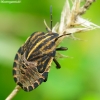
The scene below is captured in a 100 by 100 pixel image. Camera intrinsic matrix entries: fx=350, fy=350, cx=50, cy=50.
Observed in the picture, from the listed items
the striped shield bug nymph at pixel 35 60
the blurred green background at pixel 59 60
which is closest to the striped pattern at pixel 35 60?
the striped shield bug nymph at pixel 35 60

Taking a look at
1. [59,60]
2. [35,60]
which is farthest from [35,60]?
[59,60]

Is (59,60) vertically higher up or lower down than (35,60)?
lower down

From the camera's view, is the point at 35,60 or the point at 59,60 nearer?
the point at 35,60

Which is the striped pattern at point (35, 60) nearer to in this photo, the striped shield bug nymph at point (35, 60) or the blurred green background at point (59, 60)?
the striped shield bug nymph at point (35, 60)

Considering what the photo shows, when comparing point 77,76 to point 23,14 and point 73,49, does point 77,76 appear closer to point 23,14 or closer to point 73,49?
point 73,49

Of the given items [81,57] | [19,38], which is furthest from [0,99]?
[81,57]

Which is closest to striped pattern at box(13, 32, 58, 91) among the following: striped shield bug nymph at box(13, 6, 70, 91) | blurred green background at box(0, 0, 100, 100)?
striped shield bug nymph at box(13, 6, 70, 91)

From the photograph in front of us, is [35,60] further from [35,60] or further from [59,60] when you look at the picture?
[59,60]
